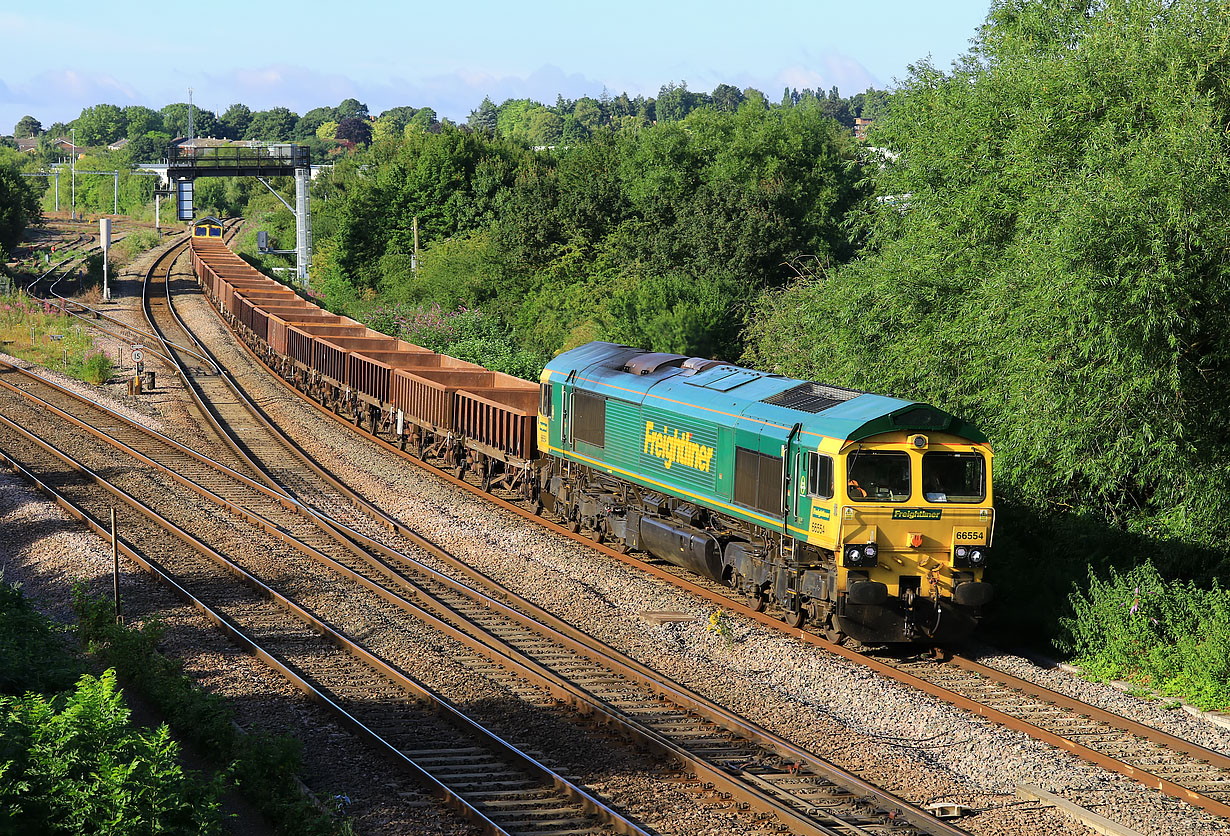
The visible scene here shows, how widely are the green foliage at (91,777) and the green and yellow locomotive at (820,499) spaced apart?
835cm

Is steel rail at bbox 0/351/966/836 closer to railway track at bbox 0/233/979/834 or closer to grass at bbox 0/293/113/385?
railway track at bbox 0/233/979/834

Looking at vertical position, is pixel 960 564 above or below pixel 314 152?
below

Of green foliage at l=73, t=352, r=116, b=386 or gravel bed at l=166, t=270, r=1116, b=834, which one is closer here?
gravel bed at l=166, t=270, r=1116, b=834

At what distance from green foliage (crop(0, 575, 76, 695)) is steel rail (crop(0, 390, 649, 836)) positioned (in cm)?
245

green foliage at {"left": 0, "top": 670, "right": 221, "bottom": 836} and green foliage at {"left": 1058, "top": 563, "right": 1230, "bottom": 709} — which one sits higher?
green foliage at {"left": 0, "top": 670, "right": 221, "bottom": 836}

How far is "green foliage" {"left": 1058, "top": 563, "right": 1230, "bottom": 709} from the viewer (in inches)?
524

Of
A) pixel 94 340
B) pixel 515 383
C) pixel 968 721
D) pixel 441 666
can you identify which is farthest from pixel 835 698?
pixel 94 340

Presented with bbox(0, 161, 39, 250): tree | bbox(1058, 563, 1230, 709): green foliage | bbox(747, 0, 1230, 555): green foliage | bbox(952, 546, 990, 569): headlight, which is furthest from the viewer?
bbox(0, 161, 39, 250): tree

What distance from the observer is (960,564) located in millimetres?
14688

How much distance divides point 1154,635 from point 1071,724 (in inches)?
97.3

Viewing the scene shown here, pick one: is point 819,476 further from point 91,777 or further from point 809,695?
point 91,777

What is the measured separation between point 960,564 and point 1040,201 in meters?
6.96

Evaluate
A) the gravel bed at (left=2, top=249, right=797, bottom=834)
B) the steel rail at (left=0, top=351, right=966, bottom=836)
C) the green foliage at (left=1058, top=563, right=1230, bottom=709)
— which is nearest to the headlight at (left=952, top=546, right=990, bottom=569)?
the green foliage at (left=1058, top=563, right=1230, bottom=709)

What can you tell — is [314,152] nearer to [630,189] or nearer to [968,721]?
[630,189]
